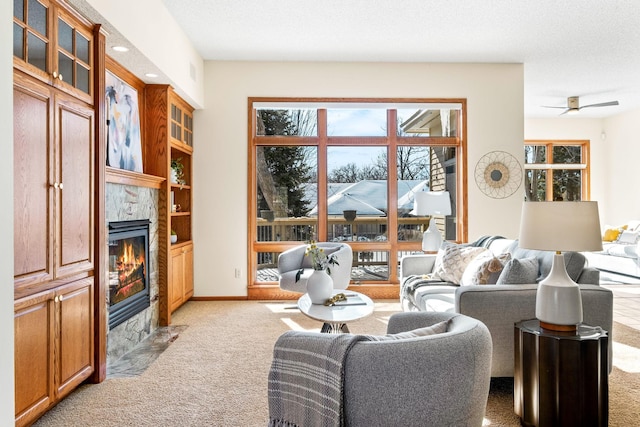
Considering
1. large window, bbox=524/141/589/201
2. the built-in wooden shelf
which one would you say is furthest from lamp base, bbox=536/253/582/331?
large window, bbox=524/141/589/201

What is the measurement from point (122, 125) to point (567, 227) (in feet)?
11.4

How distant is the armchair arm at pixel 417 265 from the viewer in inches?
175

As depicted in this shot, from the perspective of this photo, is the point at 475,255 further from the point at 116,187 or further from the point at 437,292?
the point at 116,187

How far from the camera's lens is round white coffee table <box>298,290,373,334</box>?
2.83 metres

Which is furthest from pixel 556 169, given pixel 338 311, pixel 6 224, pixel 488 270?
pixel 6 224

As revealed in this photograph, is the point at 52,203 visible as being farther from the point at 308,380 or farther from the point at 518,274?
the point at 518,274

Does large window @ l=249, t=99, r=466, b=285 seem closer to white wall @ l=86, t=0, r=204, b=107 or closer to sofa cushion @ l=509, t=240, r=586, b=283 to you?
white wall @ l=86, t=0, r=204, b=107

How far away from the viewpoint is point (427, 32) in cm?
448

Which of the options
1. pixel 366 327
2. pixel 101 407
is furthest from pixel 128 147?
pixel 366 327

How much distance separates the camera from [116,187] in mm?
3412

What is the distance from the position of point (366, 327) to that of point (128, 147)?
2.77 metres

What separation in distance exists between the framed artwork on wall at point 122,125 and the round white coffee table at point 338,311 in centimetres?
198

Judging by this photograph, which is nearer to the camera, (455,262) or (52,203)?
(52,203)

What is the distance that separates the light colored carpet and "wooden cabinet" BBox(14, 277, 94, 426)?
0.17 metres
